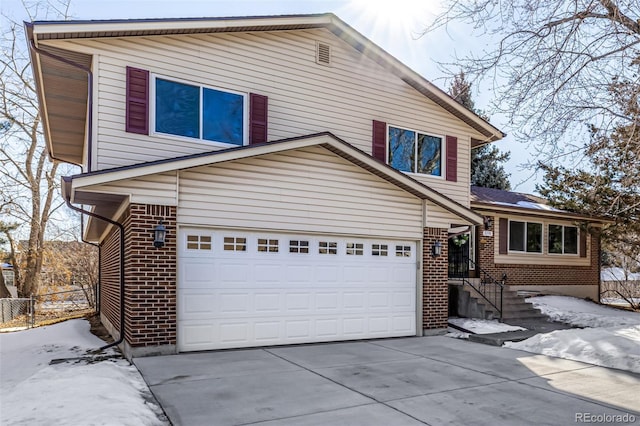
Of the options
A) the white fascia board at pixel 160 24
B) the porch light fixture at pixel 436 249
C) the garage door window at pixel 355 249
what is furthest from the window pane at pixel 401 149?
the white fascia board at pixel 160 24

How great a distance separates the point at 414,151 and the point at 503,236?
5933mm

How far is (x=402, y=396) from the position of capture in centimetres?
584

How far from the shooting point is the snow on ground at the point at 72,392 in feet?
15.4

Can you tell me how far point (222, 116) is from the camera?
9.87 m

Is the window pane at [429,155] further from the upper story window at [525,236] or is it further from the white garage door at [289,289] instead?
the upper story window at [525,236]

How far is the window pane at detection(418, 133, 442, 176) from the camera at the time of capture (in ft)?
42.1

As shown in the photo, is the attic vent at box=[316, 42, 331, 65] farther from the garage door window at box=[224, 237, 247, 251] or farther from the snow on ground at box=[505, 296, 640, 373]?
the snow on ground at box=[505, 296, 640, 373]

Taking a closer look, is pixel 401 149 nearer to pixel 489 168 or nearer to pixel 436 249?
pixel 436 249

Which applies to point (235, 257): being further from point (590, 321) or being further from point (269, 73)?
point (590, 321)

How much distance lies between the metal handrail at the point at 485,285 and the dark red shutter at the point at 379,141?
4763mm

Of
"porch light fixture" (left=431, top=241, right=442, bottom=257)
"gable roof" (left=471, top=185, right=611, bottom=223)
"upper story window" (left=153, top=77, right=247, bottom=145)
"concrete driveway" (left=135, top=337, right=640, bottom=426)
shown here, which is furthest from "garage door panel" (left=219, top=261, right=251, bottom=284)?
"gable roof" (left=471, top=185, right=611, bottom=223)
